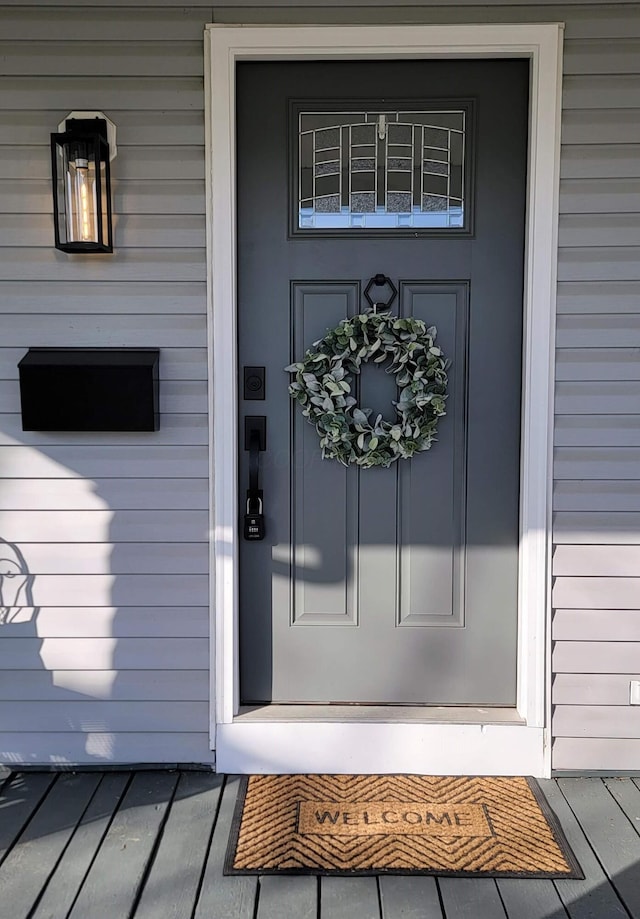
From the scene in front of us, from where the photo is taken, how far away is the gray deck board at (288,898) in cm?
183

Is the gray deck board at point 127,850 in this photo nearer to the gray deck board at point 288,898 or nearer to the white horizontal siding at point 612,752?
the gray deck board at point 288,898

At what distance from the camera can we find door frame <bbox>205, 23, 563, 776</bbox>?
228 cm

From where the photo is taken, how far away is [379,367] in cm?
246

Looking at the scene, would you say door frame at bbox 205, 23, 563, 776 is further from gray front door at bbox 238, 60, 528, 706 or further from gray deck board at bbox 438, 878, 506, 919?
gray deck board at bbox 438, 878, 506, 919

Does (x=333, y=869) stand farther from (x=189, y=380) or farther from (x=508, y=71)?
(x=508, y=71)

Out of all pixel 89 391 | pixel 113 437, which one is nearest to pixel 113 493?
pixel 113 437

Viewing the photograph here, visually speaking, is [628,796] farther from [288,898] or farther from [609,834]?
[288,898]

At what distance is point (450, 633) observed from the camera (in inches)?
99.0

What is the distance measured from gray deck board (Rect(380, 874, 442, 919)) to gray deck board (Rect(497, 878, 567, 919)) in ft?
0.56

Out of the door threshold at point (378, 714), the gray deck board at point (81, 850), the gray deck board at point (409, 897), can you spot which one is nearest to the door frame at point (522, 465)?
the door threshold at point (378, 714)

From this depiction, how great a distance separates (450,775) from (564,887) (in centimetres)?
55

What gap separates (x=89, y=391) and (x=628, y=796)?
202 centimetres

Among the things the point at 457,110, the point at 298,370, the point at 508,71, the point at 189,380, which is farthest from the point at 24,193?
the point at 508,71

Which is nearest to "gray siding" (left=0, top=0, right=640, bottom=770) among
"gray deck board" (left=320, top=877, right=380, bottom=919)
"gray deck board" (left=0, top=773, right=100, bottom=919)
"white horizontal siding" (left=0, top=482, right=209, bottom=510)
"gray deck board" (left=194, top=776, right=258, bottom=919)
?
"white horizontal siding" (left=0, top=482, right=209, bottom=510)
